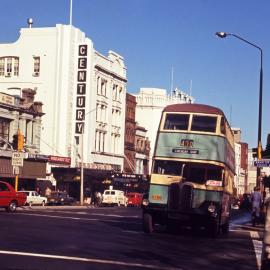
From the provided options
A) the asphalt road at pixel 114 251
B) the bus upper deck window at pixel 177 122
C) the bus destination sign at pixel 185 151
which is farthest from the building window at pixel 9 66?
the asphalt road at pixel 114 251

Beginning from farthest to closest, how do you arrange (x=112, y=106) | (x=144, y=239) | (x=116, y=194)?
(x=112, y=106)
(x=116, y=194)
(x=144, y=239)

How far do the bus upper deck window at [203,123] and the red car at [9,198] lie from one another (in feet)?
48.0

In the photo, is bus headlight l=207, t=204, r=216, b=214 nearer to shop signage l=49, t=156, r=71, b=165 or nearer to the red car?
the red car

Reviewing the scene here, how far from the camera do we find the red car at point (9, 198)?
108 ft

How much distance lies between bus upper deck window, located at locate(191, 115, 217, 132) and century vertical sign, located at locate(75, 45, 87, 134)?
44531mm

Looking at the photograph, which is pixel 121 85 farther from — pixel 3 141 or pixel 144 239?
pixel 144 239

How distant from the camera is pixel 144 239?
18.6m

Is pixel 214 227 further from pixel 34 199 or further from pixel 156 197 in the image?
pixel 34 199

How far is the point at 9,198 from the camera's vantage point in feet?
109

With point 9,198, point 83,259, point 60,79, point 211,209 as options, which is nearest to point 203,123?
point 211,209

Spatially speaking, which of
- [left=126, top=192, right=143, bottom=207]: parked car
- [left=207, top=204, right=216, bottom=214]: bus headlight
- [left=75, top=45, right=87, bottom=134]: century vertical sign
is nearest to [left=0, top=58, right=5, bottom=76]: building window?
[left=75, top=45, right=87, bottom=134]: century vertical sign

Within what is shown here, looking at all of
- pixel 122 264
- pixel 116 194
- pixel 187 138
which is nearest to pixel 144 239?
pixel 187 138

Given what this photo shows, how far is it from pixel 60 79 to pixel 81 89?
8.31ft

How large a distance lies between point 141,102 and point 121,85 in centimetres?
2461
